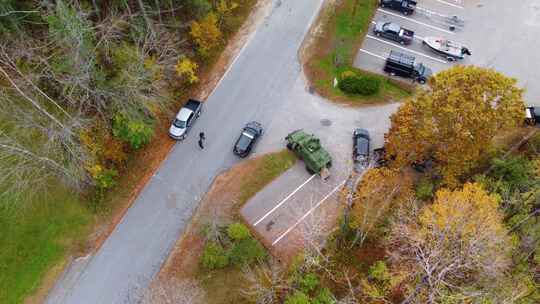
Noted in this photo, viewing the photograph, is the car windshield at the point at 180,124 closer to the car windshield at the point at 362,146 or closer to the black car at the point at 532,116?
the car windshield at the point at 362,146

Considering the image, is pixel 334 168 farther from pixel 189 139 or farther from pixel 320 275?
pixel 189 139

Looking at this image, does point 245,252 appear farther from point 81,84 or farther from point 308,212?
point 81,84

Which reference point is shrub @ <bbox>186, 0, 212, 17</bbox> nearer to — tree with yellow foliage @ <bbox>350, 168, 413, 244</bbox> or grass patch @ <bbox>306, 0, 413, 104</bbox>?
grass patch @ <bbox>306, 0, 413, 104</bbox>

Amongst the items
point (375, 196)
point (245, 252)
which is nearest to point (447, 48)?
point (375, 196)

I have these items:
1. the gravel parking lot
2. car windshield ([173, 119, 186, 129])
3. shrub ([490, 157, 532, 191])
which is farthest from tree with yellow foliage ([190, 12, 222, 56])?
shrub ([490, 157, 532, 191])

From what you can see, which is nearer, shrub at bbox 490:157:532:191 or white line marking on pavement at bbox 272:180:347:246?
shrub at bbox 490:157:532:191

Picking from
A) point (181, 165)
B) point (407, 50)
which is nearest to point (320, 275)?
point (181, 165)

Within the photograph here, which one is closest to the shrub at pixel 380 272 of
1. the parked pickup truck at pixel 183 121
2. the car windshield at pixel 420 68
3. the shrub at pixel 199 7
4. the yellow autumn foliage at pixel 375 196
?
the yellow autumn foliage at pixel 375 196
